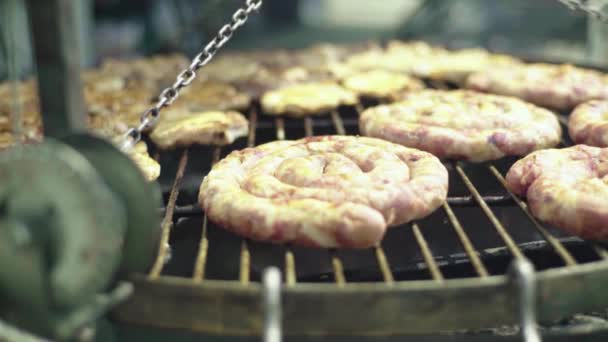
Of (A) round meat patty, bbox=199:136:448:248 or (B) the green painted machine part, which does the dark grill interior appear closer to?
(A) round meat patty, bbox=199:136:448:248

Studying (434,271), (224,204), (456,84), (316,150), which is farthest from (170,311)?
(456,84)

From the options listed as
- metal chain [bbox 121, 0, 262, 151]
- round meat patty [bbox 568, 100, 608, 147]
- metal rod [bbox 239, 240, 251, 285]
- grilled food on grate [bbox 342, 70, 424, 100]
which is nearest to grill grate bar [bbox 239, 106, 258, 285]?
metal rod [bbox 239, 240, 251, 285]

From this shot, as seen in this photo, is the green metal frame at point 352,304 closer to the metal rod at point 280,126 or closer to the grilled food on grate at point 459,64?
the metal rod at point 280,126

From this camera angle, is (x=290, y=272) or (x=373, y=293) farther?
(x=290, y=272)

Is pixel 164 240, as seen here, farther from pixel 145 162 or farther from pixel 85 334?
pixel 145 162

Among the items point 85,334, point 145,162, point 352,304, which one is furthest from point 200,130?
point 352,304

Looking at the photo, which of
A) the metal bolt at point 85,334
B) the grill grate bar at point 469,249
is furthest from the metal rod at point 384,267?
the metal bolt at point 85,334
